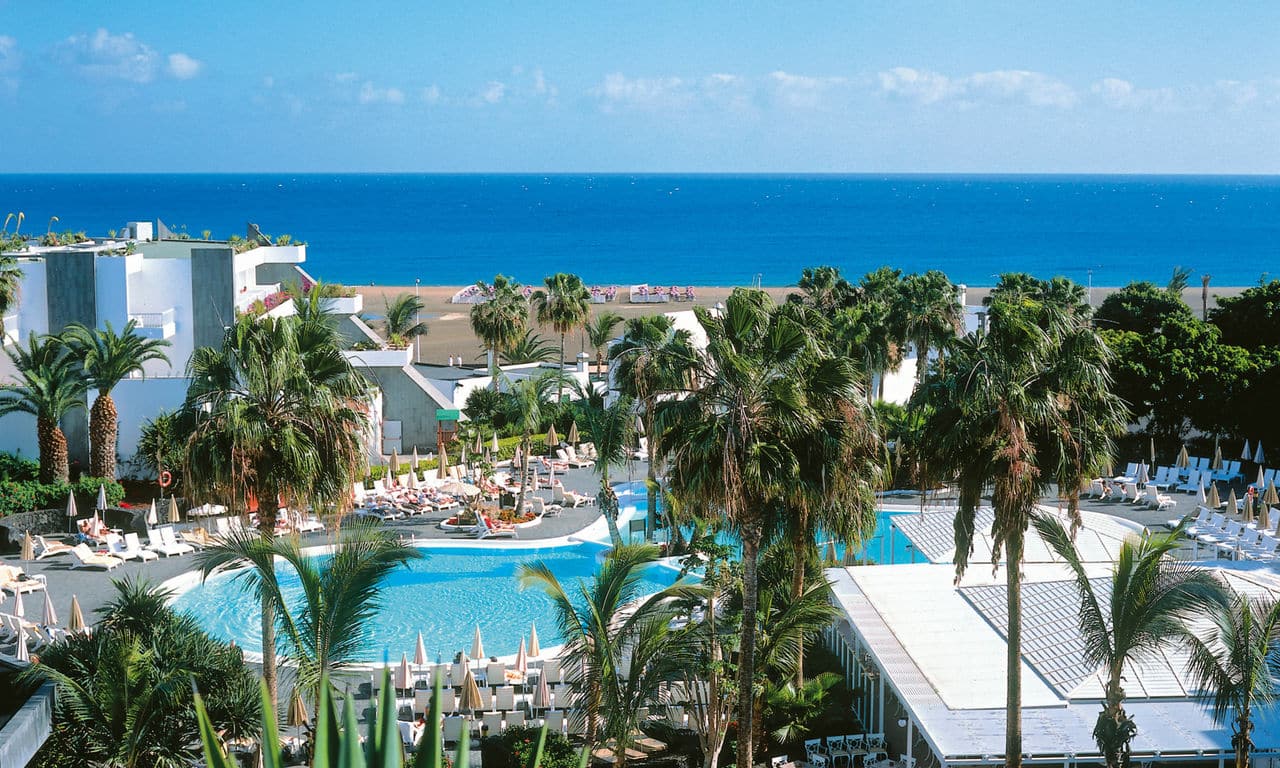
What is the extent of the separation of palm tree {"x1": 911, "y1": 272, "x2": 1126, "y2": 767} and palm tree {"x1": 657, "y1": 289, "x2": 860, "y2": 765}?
1.14 m

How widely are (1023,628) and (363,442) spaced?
914cm

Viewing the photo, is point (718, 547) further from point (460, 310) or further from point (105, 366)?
point (460, 310)

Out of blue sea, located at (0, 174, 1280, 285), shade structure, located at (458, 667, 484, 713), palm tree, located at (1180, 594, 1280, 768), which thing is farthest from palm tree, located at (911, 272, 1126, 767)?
blue sea, located at (0, 174, 1280, 285)

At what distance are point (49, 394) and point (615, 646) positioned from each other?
18.6 metres

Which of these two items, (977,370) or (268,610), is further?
(268,610)

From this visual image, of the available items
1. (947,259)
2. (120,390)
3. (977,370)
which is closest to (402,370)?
(120,390)

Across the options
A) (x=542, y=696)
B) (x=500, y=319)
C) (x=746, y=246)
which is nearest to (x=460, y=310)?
(x=500, y=319)

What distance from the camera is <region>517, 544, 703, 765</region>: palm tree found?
13.7 meters

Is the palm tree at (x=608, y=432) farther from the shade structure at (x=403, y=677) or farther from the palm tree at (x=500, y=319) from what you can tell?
the palm tree at (x=500, y=319)

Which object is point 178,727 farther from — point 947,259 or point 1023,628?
point 947,259

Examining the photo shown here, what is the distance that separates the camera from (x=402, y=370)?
118 feet

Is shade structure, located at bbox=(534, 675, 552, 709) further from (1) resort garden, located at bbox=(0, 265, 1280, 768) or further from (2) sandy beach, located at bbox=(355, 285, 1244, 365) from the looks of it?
(2) sandy beach, located at bbox=(355, 285, 1244, 365)

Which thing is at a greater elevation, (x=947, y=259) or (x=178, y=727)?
(x=947, y=259)

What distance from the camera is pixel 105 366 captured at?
27609 mm
